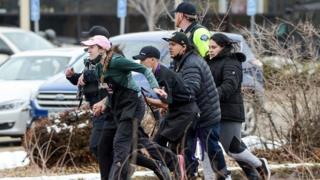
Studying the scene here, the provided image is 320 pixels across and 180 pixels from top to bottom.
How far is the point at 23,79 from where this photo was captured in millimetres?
15039

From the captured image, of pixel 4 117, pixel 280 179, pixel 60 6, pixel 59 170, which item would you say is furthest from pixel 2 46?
pixel 60 6

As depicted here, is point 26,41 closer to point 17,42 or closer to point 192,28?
point 17,42

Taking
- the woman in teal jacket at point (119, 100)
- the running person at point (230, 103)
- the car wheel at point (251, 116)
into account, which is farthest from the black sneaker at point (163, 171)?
the car wheel at point (251, 116)

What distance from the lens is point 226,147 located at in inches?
348

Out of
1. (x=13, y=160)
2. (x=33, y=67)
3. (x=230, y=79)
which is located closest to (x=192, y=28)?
(x=230, y=79)

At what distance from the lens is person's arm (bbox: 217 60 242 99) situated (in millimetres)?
8602

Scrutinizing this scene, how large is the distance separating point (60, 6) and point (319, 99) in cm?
2513

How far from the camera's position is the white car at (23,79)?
46.0 feet

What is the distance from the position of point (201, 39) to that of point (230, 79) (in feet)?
1.57

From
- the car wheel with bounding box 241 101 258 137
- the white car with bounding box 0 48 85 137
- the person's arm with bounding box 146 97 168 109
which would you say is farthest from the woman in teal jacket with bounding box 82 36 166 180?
the white car with bounding box 0 48 85 137

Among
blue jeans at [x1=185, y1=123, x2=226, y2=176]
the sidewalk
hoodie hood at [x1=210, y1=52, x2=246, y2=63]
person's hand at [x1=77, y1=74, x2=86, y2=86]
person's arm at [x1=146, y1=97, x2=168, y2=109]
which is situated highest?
hoodie hood at [x1=210, y1=52, x2=246, y2=63]

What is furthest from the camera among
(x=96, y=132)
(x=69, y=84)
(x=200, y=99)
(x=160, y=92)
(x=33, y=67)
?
(x=33, y=67)

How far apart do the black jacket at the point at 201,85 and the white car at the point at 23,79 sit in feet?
19.5

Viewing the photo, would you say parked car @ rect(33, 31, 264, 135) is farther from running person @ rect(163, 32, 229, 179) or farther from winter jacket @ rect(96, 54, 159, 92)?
winter jacket @ rect(96, 54, 159, 92)
